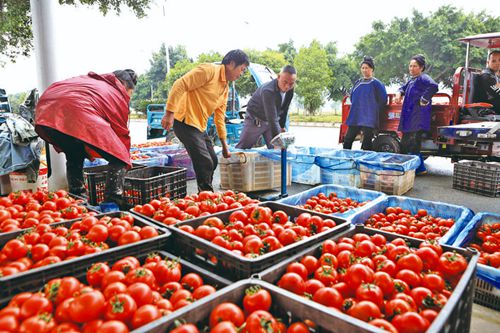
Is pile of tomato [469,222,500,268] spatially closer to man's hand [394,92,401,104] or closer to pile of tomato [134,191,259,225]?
pile of tomato [134,191,259,225]

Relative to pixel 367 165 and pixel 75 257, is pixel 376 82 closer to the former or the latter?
pixel 367 165

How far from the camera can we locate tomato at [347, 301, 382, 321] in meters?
1.38

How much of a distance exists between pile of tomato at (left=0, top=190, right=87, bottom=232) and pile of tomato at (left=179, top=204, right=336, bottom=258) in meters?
0.99

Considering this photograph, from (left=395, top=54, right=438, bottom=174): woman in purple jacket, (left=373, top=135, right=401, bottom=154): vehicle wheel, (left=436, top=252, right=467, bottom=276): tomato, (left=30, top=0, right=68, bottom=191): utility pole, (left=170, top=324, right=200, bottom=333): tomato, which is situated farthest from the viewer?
(left=373, top=135, right=401, bottom=154): vehicle wheel

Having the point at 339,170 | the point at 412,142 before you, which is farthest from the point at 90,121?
the point at 412,142

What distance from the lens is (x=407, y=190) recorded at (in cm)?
591

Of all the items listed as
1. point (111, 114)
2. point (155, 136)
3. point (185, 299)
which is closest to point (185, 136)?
point (111, 114)

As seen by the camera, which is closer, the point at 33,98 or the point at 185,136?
the point at 185,136

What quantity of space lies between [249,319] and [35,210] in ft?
7.53

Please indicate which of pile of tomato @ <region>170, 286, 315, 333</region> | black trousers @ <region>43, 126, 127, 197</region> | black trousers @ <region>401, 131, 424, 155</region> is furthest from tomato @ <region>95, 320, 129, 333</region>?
black trousers @ <region>401, 131, 424, 155</region>

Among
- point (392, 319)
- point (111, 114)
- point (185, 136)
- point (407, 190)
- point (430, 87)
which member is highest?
point (430, 87)

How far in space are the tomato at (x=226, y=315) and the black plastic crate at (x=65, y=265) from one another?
2.55 ft

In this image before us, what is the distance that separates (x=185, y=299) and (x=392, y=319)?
84cm

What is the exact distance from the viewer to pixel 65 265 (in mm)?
1693
